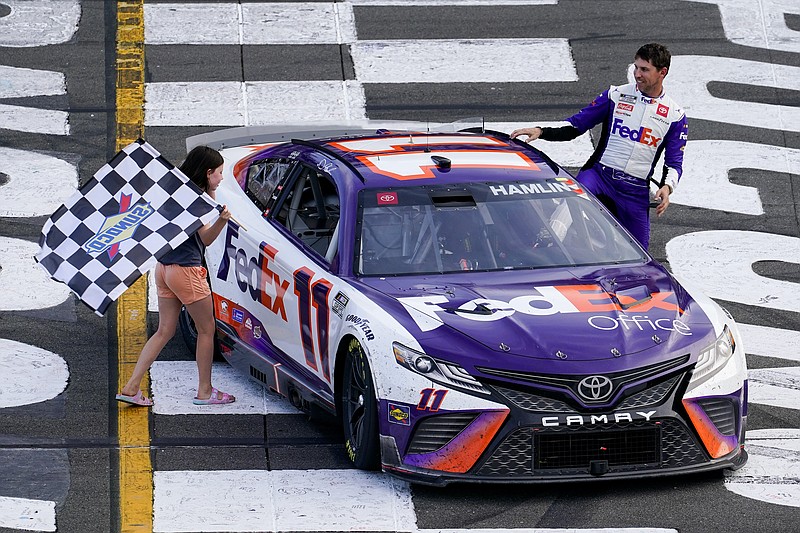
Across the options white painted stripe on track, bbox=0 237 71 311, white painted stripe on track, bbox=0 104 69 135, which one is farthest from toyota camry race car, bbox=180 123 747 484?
white painted stripe on track, bbox=0 104 69 135

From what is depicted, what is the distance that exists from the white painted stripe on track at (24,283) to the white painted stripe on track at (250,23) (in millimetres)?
4007

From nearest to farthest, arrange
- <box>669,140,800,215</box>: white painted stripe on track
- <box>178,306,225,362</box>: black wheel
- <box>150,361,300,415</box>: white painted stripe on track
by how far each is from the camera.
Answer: <box>150,361,300,415</box>: white painted stripe on track, <box>178,306,225,362</box>: black wheel, <box>669,140,800,215</box>: white painted stripe on track

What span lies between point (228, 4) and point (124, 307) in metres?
5.86

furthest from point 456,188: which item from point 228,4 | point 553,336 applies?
point 228,4

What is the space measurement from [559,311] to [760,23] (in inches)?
352

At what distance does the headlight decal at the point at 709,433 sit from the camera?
23.9 ft

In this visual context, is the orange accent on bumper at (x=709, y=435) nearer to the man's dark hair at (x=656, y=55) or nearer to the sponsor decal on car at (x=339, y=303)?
the sponsor decal on car at (x=339, y=303)

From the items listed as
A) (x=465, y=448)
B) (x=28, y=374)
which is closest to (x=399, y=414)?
(x=465, y=448)

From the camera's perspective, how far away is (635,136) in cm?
973

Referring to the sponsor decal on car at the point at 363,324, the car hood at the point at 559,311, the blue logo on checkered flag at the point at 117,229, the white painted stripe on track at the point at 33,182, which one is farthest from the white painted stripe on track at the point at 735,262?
the white painted stripe on track at the point at 33,182

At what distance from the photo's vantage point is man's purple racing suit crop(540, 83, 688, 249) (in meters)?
9.68

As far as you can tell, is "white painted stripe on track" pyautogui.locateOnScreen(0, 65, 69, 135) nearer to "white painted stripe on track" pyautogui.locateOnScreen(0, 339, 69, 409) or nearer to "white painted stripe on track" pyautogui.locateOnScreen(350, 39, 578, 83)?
"white painted stripe on track" pyautogui.locateOnScreen(350, 39, 578, 83)

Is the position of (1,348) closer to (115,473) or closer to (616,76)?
(115,473)

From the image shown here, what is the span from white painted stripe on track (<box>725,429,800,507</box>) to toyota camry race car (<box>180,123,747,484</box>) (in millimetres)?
143
